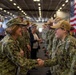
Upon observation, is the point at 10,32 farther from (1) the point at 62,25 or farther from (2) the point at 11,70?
(1) the point at 62,25

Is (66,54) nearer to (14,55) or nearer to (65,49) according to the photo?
(65,49)

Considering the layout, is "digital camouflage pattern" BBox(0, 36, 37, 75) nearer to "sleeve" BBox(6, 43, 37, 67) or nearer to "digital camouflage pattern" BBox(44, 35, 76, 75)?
"sleeve" BBox(6, 43, 37, 67)

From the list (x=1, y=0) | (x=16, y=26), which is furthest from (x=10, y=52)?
(x=1, y=0)

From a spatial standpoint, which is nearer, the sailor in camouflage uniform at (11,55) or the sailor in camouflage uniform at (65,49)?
the sailor in camouflage uniform at (11,55)

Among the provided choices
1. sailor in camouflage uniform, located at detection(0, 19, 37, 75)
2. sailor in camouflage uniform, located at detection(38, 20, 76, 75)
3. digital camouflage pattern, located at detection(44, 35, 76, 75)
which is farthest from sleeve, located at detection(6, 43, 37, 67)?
digital camouflage pattern, located at detection(44, 35, 76, 75)

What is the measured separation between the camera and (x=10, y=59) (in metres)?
3.23

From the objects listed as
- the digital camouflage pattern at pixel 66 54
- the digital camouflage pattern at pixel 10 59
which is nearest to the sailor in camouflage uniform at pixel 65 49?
the digital camouflage pattern at pixel 66 54

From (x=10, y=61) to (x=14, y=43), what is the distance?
27cm

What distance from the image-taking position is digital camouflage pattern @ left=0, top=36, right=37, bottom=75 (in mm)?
3158

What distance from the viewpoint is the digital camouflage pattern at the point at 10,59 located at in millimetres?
3158

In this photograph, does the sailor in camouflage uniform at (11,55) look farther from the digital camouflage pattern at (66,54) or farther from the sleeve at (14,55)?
the digital camouflage pattern at (66,54)

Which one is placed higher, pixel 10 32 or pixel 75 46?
pixel 10 32

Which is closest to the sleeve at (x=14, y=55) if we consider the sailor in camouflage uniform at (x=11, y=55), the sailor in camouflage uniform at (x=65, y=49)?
the sailor in camouflage uniform at (x=11, y=55)

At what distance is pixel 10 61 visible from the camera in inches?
129
